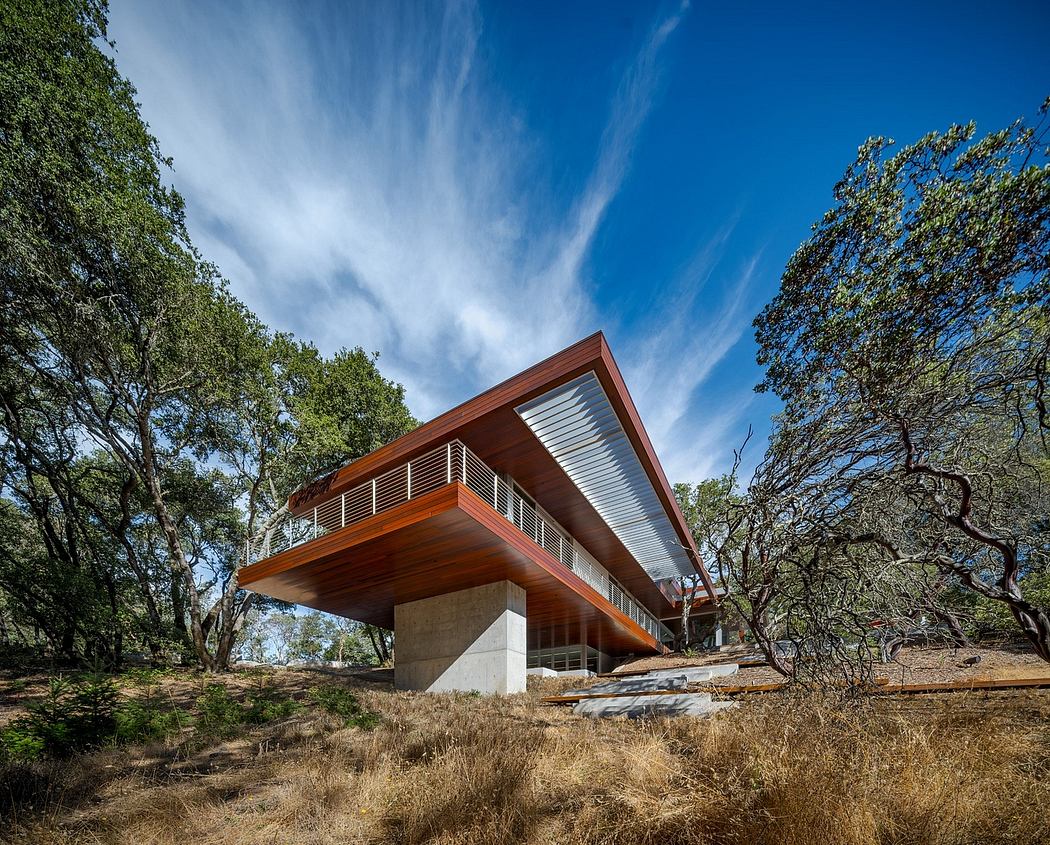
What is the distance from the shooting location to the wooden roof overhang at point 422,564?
28.6 feet

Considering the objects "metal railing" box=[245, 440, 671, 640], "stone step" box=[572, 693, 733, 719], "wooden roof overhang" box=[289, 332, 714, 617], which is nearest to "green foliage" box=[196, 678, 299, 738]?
"metal railing" box=[245, 440, 671, 640]

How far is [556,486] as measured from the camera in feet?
41.9

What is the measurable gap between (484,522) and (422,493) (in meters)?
2.54

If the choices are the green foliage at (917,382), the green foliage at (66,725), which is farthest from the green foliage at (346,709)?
the green foliage at (917,382)

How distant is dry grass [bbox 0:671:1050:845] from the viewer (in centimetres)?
225

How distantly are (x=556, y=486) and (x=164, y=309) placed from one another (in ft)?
37.1

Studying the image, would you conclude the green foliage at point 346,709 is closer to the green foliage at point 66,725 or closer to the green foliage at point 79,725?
the green foliage at point 79,725

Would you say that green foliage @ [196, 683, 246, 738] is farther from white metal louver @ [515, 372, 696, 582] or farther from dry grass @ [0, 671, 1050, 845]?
white metal louver @ [515, 372, 696, 582]

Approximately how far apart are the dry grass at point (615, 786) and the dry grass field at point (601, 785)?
0.5 inches

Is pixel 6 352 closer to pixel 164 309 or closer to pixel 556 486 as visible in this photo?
pixel 164 309

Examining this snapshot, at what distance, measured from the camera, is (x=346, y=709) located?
6984 millimetres

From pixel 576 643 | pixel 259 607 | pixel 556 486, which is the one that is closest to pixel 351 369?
pixel 556 486

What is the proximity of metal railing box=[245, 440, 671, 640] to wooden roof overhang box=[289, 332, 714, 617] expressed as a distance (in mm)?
320

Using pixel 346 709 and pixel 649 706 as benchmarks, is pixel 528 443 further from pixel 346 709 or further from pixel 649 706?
pixel 346 709
